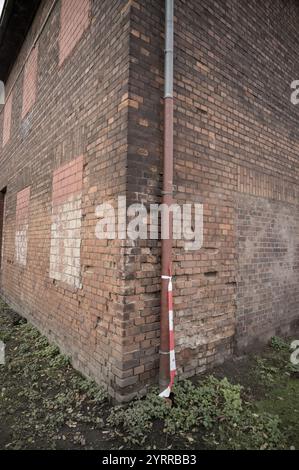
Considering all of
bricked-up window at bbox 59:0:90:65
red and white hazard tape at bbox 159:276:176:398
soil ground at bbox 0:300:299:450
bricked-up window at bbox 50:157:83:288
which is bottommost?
soil ground at bbox 0:300:299:450

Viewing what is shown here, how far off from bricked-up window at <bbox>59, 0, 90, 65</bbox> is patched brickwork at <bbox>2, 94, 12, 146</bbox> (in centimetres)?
384

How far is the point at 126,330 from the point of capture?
2.84 metres

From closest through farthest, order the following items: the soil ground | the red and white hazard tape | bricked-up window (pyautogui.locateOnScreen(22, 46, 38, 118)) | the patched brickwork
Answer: the soil ground < the red and white hazard tape < bricked-up window (pyautogui.locateOnScreen(22, 46, 38, 118)) < the patched brickwork

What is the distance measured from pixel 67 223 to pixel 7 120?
5.69m

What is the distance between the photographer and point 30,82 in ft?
20.3

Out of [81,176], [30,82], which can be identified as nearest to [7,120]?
[30,82]

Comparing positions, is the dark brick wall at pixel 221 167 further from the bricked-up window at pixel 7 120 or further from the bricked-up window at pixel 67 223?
the bricked-up window at pixel 7 120

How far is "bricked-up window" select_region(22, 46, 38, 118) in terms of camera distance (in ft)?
19.5

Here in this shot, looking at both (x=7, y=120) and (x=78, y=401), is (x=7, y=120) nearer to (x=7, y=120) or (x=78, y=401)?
(x=7, y=120)

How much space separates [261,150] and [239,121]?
0.66m

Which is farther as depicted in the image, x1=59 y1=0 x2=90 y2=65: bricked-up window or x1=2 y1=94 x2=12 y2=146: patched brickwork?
x1=2 y1=94 x2=12 y2=146: patched brickwork

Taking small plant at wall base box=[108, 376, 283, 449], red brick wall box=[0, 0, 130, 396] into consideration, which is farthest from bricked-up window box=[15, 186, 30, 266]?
small plant at wall base box=[108, 376, 283, 449]

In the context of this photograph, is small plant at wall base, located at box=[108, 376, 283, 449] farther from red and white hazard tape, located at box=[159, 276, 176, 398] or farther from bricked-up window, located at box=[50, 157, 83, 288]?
bricked-up window, located at box=[50, 157, 83, 288]

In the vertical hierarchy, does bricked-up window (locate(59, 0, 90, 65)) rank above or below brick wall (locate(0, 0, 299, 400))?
above
